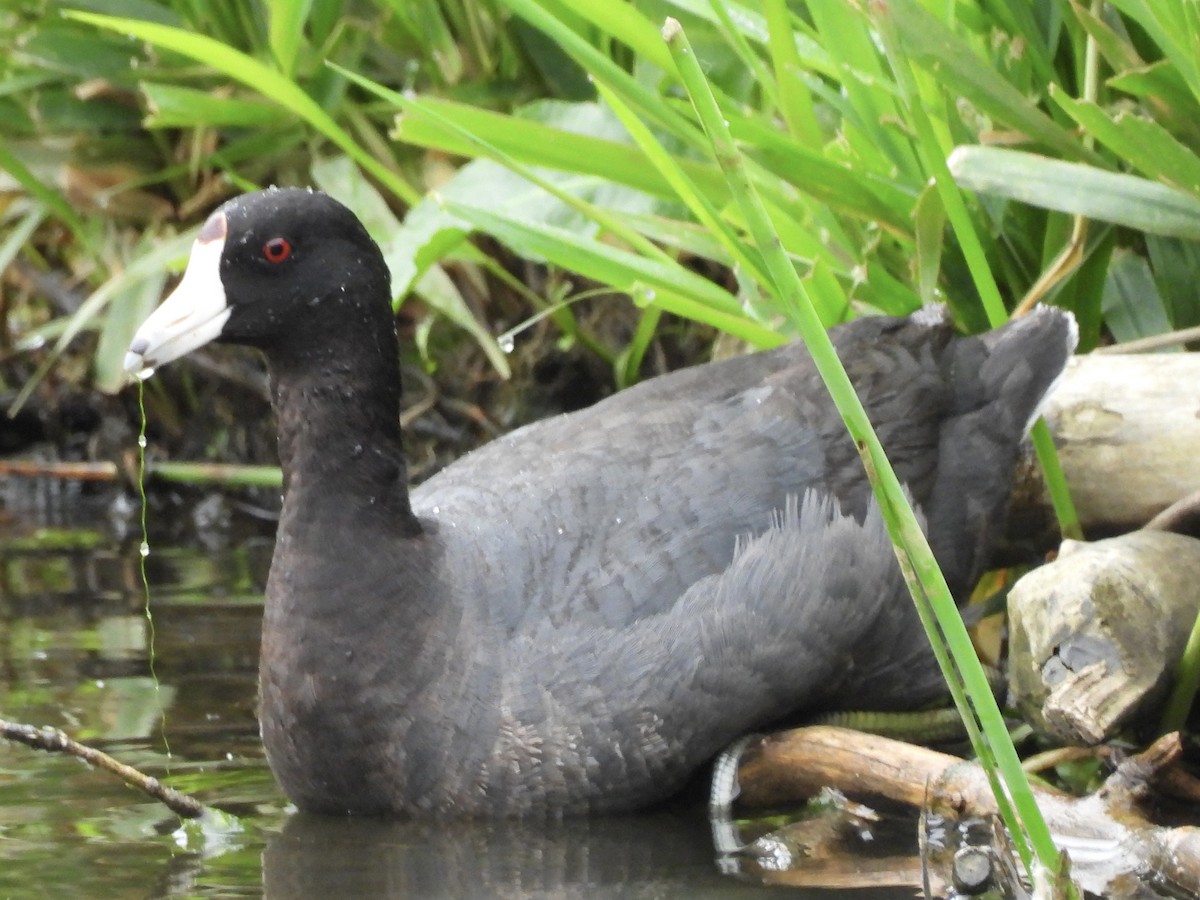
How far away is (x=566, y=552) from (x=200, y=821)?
2.51ft

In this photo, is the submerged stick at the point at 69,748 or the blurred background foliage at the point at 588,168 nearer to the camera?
the submerged stick at the point at 69,748

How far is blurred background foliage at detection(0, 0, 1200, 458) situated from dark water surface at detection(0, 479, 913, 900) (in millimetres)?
923

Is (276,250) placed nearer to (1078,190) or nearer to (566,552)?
(566,552)

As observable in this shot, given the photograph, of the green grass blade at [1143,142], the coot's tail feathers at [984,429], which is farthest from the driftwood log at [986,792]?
the green grass blade at [1143,142]

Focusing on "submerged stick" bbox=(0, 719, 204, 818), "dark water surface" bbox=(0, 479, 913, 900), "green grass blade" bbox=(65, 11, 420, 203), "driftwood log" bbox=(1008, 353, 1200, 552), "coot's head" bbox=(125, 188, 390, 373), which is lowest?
"dark water surface" bbox=(0, 479, 913, 900)

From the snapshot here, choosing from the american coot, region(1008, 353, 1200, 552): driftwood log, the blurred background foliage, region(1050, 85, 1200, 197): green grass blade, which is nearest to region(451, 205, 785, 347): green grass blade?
the blurred background foliage

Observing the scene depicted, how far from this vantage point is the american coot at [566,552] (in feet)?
10.3

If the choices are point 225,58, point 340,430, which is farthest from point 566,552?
point 225,58

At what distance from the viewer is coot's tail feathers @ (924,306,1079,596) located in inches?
143

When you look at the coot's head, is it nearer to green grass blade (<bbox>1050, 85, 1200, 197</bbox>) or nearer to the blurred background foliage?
the blurred background foliage

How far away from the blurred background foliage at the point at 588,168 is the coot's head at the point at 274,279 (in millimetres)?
263

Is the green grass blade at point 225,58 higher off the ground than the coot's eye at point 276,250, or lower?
higher

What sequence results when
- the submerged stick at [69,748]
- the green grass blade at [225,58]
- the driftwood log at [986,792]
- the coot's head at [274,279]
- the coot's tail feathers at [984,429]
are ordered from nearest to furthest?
the driftwood log at [986,792] → the submerged stick at [69,748] → the coot's head at [274,279] → the coot's tail feathers at [984,429] → the green grass blade at [225,58]

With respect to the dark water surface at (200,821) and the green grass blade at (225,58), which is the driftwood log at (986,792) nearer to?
the dark water surface at (200,821)
